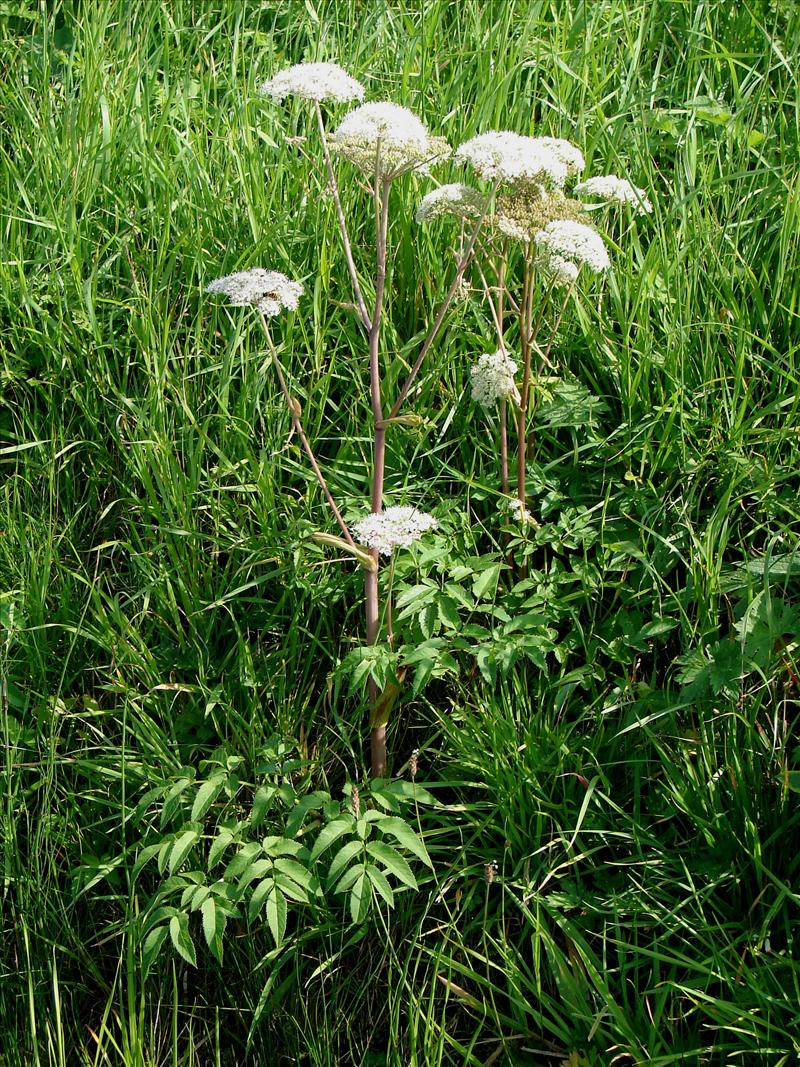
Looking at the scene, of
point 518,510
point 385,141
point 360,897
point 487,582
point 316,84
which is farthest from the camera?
point 518,510

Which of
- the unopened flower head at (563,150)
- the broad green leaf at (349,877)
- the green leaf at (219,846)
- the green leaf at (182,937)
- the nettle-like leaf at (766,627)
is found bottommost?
the green leaf at (182,937)

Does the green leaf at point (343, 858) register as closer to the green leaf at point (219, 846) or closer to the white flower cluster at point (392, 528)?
the green leaf at point (219, 846)

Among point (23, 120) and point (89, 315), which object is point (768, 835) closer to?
point (89, 315)

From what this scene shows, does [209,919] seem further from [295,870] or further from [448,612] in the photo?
[448,612]

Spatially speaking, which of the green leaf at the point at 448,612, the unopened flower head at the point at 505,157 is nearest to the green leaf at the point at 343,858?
the green leaf at the point at 448,612

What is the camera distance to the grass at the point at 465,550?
6.84ft

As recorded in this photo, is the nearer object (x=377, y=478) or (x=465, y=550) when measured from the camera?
(x=377, y=478)

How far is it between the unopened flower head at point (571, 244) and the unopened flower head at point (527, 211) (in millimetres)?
30

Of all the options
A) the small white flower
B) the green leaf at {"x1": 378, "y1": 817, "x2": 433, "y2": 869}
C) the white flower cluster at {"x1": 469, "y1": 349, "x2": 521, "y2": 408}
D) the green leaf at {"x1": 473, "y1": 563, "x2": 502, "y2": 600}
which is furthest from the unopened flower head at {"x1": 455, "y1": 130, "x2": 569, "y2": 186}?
the green leaf at {"x1": 378, "y1": 817, "x2": 433, "y2": 869}

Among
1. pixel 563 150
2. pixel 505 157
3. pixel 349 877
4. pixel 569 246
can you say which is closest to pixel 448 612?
pixel 349 877

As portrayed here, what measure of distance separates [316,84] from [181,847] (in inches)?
59.4

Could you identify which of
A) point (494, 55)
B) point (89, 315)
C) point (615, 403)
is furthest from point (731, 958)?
point (494, 55)

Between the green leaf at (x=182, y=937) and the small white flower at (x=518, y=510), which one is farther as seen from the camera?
the small white flower at (x=518, y=510)

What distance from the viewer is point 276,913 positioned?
193cm
